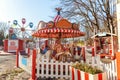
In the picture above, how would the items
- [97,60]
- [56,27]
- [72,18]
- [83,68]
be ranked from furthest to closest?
1. [72,18]
2. [56,27]
3. [97,60]
4. [83,68]

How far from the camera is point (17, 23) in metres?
36.5

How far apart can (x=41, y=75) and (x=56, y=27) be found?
2.74 metres

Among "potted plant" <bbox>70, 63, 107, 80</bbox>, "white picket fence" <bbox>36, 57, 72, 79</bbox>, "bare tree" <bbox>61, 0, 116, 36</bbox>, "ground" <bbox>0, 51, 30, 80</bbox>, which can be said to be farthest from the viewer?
"bare tree" <bbox>61, 0, 116, 36</bbox>

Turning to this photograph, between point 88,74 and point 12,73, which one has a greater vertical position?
point 88,74

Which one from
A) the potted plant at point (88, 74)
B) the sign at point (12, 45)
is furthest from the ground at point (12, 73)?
the sign at point (12, 45)

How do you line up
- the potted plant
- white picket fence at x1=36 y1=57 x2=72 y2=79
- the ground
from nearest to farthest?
1. the potted plant
2. white picket fence at x1=36 y1=57 x2=72 y2=79
3. the ground

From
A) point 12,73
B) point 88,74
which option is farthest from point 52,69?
point 88,74

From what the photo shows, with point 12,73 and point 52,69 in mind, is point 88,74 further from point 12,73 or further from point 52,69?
point 12,73

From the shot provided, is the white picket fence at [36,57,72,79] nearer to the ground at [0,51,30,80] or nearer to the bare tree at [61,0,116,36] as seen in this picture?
the ground at [0,51,30,80]

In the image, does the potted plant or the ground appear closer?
the potted plant

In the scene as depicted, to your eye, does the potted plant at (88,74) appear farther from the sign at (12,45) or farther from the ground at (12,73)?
the sign at (12,45)

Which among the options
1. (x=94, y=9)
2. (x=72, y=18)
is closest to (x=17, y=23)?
(x=72, y=18)

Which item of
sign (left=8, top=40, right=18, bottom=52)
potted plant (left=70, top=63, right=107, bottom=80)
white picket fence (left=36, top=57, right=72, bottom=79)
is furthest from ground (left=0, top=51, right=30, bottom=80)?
sign (left=8, top=40, right=18, bottom=52)

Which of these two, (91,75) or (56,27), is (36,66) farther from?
(91,75)
